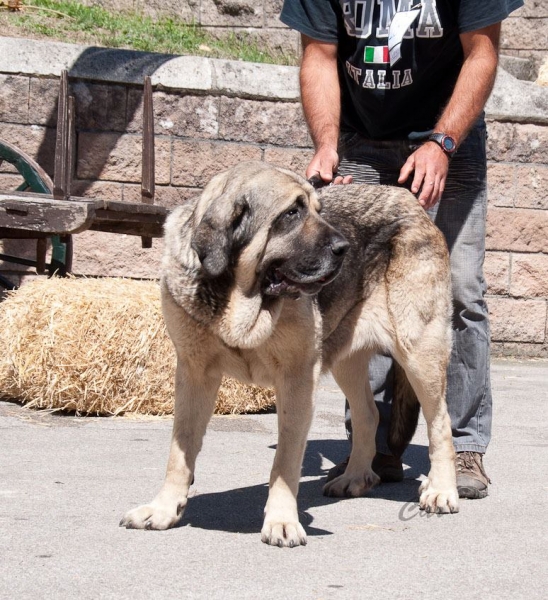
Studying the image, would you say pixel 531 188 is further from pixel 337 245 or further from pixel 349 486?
pixel 337 245

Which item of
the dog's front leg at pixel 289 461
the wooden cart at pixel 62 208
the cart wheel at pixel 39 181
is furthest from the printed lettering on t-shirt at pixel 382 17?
the cart wheel at pixel 39 181

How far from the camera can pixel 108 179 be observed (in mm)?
8234

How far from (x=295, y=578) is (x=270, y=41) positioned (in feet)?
29.0

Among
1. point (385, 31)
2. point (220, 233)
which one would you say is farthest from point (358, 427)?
point (385, 31)

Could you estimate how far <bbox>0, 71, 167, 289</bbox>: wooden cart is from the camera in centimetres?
645

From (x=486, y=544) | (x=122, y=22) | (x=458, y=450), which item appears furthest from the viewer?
(x=122, y=22)

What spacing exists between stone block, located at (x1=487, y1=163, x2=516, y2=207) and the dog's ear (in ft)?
17.8

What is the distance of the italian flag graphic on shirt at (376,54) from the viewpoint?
463 cm

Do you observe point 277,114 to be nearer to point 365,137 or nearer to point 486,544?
point 365,137

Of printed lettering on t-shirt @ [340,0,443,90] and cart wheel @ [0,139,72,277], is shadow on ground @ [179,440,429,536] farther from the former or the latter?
cart wheel @ [0,139,72,277]

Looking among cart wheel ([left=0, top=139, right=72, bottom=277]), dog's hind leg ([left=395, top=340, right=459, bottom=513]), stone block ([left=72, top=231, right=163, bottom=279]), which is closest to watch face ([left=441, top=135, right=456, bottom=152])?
dog's hind leg ([left=395, top=340, right=459, bottom=513])

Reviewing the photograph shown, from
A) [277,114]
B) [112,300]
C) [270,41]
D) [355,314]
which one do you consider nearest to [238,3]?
[270,41]

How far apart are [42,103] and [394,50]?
13.9 feet

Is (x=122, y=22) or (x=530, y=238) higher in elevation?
(x=122, y=22)
